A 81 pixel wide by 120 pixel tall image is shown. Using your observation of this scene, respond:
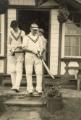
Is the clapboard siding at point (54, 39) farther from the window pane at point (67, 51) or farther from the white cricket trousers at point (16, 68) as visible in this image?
the white cricket trousers at point (16, 68)

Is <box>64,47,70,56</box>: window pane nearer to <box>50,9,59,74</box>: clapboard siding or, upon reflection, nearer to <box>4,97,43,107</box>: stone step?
<box>50,9,59,74</box>: clapboard siding

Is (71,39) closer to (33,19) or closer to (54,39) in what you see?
(54,39)

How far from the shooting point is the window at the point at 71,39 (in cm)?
1883

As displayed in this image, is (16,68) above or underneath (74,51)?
underneath

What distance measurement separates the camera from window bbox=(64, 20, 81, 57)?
61.8ft

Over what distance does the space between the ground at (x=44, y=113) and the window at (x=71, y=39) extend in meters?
3.45

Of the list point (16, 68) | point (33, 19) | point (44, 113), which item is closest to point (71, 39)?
point (33, 19)

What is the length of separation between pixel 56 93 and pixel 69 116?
3.40 ft

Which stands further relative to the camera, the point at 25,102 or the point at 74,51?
the point at 74,51

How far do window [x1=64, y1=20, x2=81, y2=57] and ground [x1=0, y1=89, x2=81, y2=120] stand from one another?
3446 millimetres

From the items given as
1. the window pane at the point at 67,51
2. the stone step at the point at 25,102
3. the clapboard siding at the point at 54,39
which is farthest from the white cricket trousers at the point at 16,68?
the window pane at the point at 67,51

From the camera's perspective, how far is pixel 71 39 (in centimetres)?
1884

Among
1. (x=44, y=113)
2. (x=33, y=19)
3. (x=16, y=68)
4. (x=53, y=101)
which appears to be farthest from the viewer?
(x=33, y=19)

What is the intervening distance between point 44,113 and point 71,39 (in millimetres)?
5120
